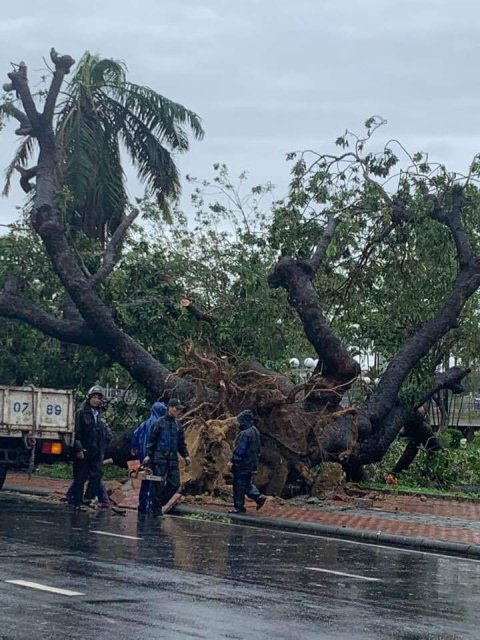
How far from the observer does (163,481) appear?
18.3m

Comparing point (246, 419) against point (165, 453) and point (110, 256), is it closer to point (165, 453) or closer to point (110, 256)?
point (165, 453)

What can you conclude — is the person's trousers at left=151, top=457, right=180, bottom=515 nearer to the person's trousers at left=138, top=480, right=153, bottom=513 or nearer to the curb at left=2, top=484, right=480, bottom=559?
the person's trousers at left=138, top=480, right=153, bottom=513

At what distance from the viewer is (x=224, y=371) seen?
21.0 meters

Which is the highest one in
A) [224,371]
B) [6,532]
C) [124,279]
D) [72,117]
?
[72,117]

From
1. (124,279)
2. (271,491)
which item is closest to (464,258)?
(271,491)

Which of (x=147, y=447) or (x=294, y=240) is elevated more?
(x=294, y=240)

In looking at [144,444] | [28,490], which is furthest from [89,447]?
[28,490]

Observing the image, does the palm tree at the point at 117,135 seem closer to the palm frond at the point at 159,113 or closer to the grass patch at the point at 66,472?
the palm frond at the point at 159,113

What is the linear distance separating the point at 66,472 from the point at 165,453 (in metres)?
8.83

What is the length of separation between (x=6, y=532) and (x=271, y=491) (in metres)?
7.22

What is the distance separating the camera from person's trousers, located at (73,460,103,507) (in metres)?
18.6

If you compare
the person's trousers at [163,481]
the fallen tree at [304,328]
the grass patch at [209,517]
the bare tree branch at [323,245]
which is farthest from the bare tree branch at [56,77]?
the grass patch at [209,517]

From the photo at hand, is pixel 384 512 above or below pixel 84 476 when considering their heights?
below

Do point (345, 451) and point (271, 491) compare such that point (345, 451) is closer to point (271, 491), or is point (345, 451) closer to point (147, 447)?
point (271, 491)
